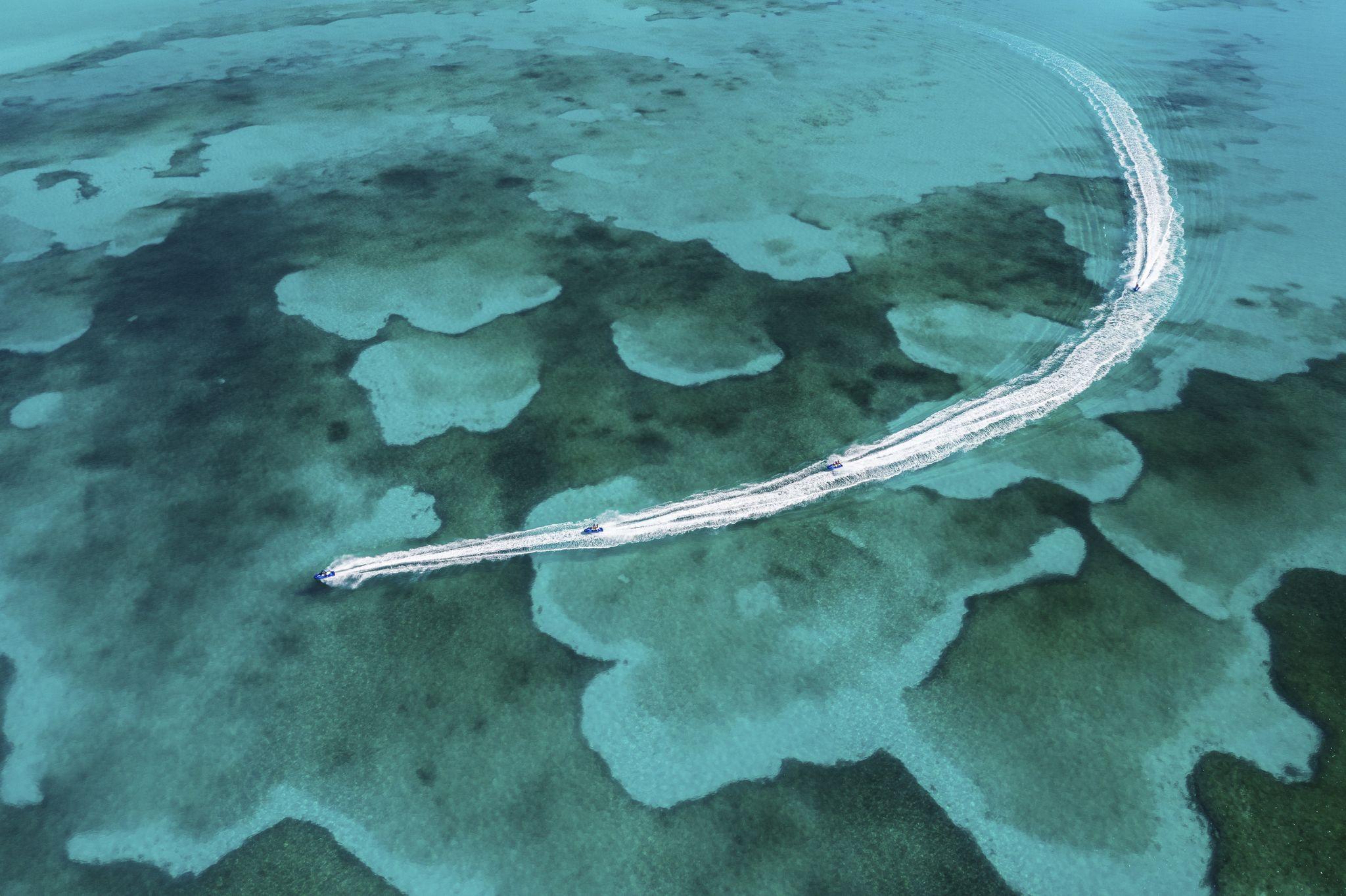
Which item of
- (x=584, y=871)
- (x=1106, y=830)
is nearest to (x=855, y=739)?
(x=1106, y=830)

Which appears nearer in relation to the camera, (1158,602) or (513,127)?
(1158,602)

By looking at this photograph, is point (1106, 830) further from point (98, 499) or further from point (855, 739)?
point (98, 499)

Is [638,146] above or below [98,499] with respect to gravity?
above

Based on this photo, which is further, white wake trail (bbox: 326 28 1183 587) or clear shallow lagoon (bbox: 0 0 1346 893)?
white wake trail (bbox: 326 28 1183 587)

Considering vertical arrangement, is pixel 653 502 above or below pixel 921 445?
below
